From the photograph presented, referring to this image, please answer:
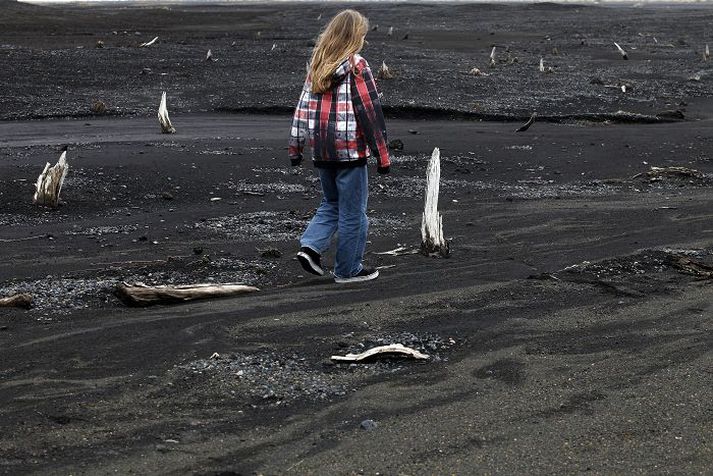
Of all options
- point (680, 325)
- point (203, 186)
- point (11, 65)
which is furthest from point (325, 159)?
point (11, 65)

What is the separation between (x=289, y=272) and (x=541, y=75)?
63.9ft

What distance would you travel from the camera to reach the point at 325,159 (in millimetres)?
7535

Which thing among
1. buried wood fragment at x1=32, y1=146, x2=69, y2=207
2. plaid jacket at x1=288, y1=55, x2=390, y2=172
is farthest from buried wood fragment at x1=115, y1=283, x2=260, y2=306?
buried wood fragment at x1=32, y1=146, x2=69, y2=207

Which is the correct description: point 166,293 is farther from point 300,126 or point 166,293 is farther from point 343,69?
point 343,69

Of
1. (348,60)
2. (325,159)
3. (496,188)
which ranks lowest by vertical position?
(496,188)

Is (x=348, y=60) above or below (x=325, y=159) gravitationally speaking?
above

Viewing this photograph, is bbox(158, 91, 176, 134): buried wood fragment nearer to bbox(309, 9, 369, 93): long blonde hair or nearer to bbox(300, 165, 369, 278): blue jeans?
bbox(300, 165, 369, 278): blue jeans

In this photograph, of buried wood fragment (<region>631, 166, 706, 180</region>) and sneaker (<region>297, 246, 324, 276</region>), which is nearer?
sneaker (<region>297, 246, 324, 276</region>)

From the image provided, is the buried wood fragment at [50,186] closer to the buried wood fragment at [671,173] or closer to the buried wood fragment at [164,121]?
the buried wood fragment at [164,121]

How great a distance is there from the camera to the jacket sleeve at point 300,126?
749 cm

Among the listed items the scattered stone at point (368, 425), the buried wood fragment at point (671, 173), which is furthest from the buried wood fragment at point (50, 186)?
the buried wood fragment at point (671, 173)

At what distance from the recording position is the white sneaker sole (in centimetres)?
790

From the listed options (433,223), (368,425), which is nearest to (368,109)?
(433,223)

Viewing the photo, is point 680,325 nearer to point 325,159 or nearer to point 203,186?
point 325,159
